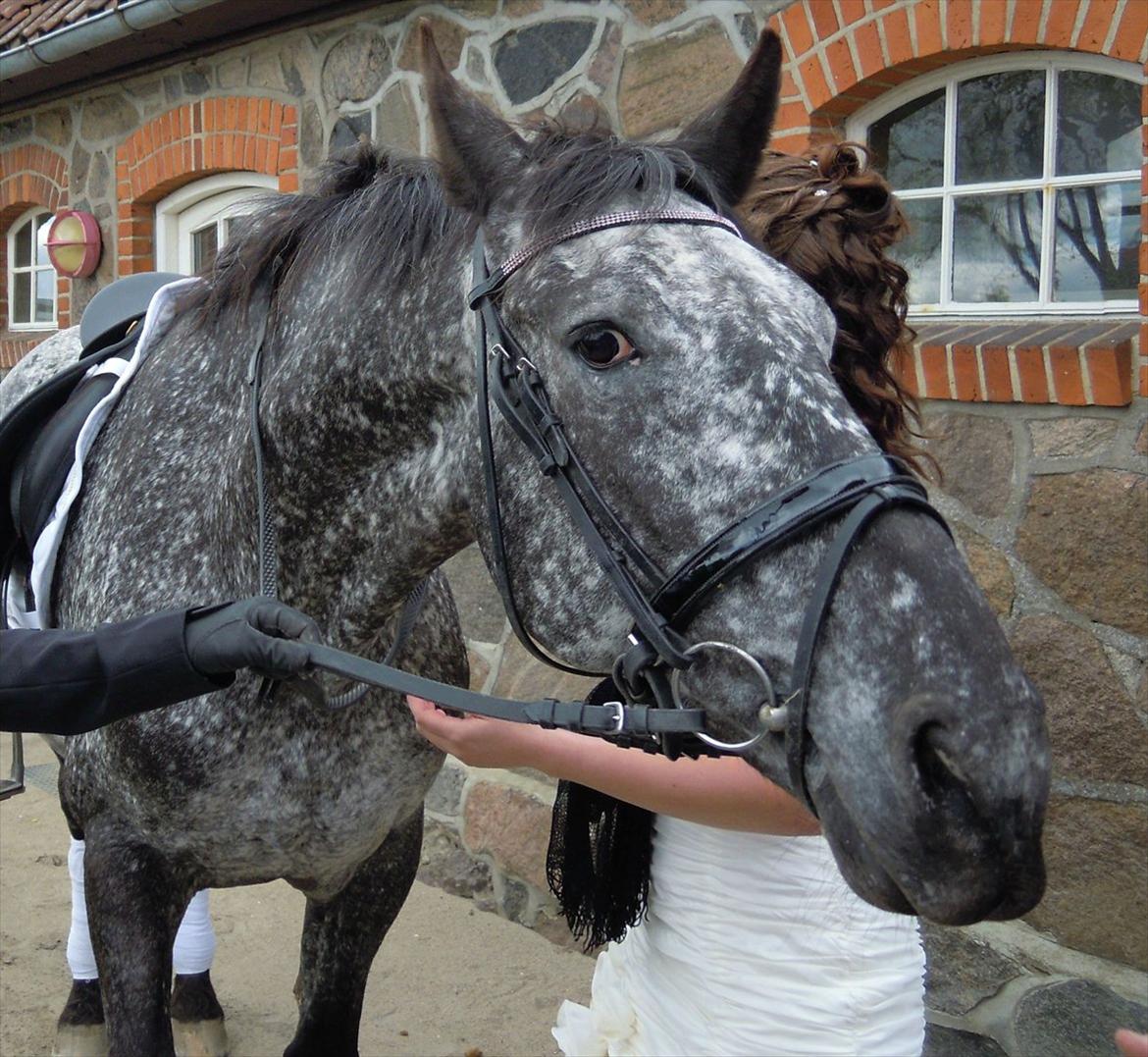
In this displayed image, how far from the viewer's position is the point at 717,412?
124 cm

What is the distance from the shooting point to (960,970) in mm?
2898

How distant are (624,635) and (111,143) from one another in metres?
5.62

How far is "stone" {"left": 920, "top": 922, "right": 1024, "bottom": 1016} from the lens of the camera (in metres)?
2.84

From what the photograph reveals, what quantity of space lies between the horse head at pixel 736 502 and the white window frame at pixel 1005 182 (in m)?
1.66

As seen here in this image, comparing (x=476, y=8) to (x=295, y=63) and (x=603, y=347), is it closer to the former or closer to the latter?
(x=295, y=63)

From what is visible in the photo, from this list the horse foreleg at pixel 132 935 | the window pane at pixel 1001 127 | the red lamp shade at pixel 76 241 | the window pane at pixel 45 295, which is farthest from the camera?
the window pane at pixel 45 295

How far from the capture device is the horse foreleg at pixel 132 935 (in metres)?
1.95

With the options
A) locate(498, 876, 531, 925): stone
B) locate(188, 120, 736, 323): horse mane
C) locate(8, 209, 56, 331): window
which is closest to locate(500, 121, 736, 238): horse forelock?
locate(188, 120, 736, 323): horse mane

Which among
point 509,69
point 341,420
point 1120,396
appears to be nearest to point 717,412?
point 341,420

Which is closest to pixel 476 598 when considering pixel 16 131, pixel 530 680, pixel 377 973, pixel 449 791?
pixel 530 680

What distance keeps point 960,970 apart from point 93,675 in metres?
2.33

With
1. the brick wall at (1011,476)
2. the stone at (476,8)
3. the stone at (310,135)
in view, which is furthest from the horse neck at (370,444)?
the stone at (310,135)

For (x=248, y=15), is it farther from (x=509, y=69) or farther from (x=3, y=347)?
(x=3, y=347)

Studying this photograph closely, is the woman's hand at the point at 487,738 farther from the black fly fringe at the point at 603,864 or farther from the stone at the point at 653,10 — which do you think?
the stone at the point at 653,10
